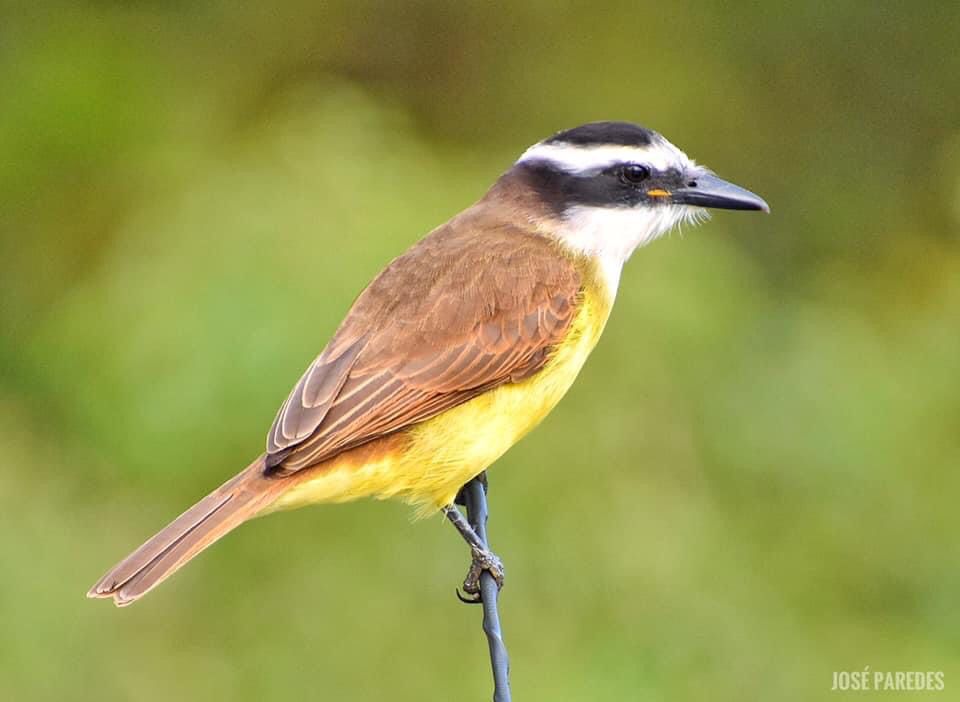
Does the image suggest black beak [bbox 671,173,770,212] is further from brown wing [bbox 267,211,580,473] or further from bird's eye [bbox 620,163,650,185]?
brown wing [bbox 267,211,580,473]

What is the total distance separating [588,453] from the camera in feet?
18.0

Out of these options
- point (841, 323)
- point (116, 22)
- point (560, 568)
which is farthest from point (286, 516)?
point (116, 22)

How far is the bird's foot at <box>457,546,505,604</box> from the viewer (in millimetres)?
4664

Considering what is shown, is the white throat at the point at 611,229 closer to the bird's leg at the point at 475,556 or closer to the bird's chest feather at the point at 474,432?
the bird's chest feather at the point at 474,432

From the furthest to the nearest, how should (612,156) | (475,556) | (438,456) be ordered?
(612,156)
(475,556)
(438,456)

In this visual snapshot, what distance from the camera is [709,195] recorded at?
501 centimetres

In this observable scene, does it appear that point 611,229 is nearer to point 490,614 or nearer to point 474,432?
point 474,432

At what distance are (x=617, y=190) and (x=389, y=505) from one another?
1.29 meters

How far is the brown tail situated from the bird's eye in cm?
141

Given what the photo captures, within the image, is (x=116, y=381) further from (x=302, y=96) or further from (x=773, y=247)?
(x=773, y=247)

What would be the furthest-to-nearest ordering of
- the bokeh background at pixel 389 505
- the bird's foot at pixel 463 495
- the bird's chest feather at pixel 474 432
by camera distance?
1. the bokeh background at pixel 389 505
2. the bird's foot at pixel 463 495
3. the bird's chest feather at pixel 474 432

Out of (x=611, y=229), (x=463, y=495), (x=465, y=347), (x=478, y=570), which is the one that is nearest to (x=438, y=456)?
(x=465, y=347)

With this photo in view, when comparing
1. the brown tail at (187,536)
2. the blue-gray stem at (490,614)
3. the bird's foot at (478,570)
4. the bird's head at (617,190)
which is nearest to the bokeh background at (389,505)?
the bird's foot at (478,570)

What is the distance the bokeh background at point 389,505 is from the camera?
5.38 m
